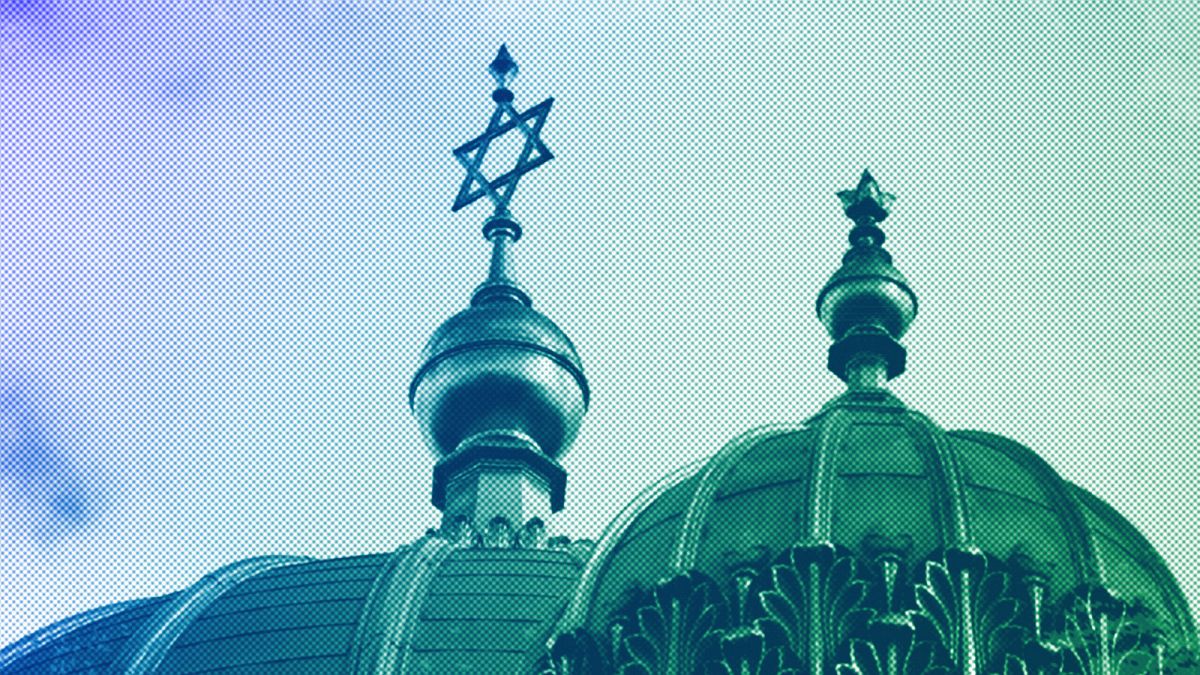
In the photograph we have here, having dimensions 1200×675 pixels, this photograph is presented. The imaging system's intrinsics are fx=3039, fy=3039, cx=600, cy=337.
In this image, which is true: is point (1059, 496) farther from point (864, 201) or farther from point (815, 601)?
point (864, 201)

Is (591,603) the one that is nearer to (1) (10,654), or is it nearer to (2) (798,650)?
(2) (798,650)

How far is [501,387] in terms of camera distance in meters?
54.6

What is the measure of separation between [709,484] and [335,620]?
17044 mm

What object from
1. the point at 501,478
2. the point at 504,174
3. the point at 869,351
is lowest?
the point at 869,351

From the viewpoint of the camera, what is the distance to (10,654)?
→ 1932 inches

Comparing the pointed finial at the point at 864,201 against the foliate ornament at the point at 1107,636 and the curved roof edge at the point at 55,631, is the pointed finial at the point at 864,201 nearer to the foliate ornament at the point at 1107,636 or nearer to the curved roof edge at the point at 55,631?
the foliate ornament at the point at 1107,636

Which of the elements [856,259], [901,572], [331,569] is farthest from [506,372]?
[901,572]

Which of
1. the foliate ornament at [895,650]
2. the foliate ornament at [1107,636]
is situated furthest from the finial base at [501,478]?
the foliate ornament at [895,650]

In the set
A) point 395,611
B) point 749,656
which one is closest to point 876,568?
point 749,656

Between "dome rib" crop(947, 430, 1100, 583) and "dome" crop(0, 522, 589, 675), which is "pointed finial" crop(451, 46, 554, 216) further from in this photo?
"dome rib" crop(947, 430, 1100, 583)

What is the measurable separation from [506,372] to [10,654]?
10.7 meters

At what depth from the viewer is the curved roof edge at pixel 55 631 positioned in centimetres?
4894

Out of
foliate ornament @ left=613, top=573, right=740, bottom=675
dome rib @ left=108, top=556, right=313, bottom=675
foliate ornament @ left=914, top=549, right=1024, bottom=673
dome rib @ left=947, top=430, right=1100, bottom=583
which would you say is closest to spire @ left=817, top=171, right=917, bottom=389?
dome rib @ left=947, top=430, right=1100, bottom=583

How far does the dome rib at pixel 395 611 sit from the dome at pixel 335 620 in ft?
0.07
